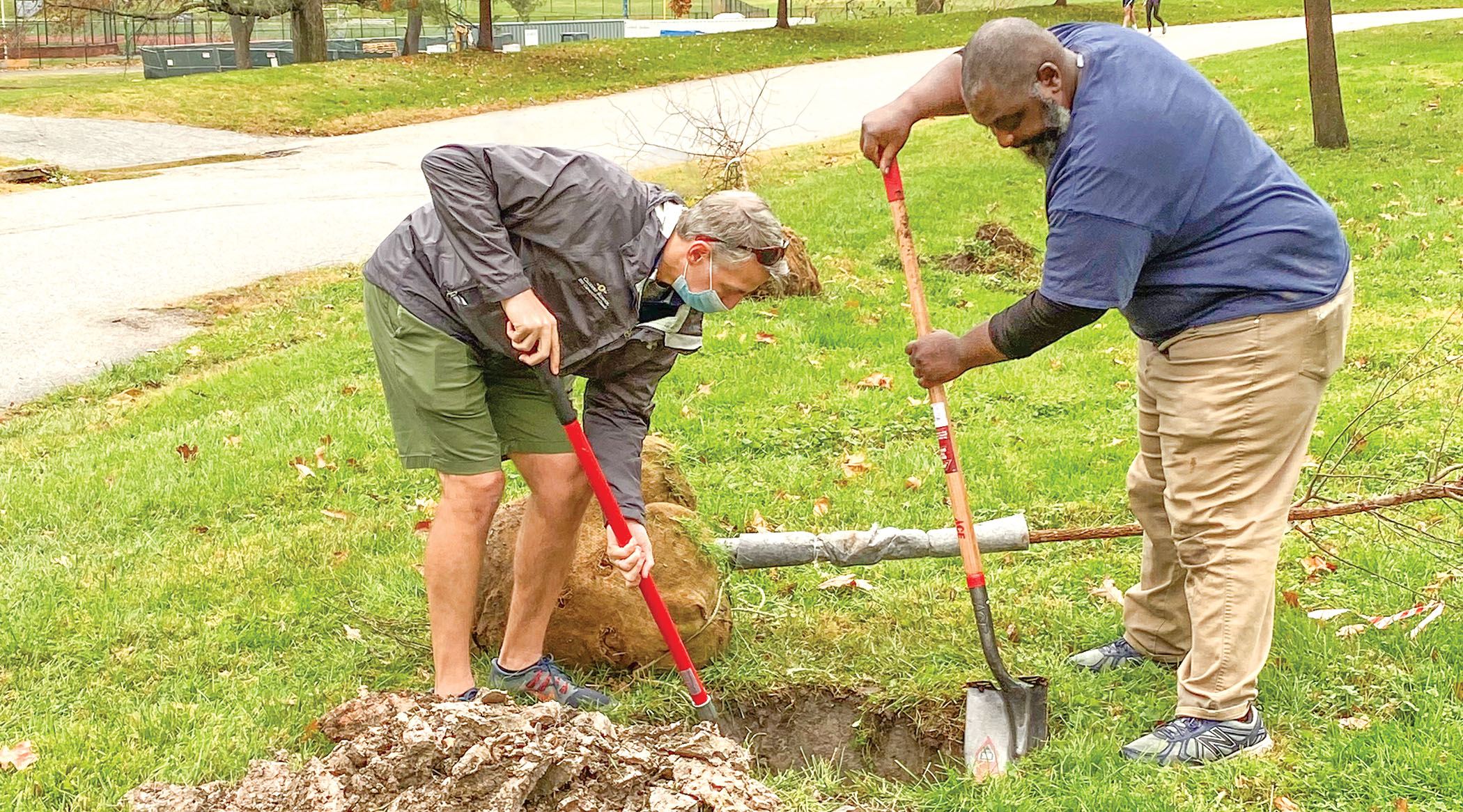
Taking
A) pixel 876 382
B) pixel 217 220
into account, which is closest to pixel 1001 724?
pixel 876 382

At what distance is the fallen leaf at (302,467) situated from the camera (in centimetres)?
569

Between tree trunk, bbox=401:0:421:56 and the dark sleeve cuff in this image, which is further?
tree trunk, bbox=401:0:421:56

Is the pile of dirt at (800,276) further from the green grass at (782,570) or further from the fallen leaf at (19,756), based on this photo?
the fallen leaf at (19,756)

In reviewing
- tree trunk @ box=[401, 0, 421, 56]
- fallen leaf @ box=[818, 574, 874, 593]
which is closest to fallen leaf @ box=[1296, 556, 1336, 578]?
fallen leaf @ box=[818, 574, 874, 593]

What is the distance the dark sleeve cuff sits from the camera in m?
3.05

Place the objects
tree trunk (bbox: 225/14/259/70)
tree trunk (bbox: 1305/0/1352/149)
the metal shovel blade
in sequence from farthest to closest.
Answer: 1. tree trunk (bbox: 225/14/259/70)
2. tree trunk (bbox: 1305/0/1352/149)
3. the metal shovel blade

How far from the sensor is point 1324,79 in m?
12.4

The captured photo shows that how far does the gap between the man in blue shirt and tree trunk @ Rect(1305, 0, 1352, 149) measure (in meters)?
10.3

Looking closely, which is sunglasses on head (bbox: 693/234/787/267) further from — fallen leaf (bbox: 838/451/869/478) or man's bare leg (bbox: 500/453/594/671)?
fallen leaf (bbox: 838/451/869/478)

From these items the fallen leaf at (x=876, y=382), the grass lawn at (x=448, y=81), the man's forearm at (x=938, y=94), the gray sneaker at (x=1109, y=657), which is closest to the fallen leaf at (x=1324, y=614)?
the gray sneaker at (x=1109, y=657)

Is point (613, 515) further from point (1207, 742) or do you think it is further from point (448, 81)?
point (448, 81)

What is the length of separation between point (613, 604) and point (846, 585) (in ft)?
3.25

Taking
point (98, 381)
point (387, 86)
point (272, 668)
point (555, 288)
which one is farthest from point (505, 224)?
point (387, 86)

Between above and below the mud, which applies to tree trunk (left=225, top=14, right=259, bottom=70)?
above
